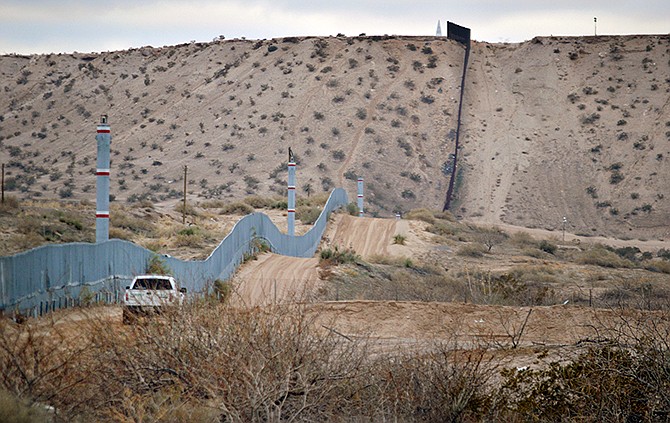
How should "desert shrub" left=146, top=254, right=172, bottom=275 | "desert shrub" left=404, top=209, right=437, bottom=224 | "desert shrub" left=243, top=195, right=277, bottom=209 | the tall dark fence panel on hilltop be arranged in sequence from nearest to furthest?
"desert shrub" left=146, top=254, right=172, bottom=275 → "desert shrub" left=243, top=195, right=277, bottom=209 → "desert shrub" left=404, top=209, right=437, bottom=224 → the tall dark fence panel on hilltop

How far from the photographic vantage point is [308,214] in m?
53.8

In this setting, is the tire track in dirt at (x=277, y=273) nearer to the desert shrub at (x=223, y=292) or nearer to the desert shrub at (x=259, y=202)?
the desert shrub at (x=223, y=292)

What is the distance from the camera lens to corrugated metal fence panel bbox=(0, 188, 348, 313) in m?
15.1

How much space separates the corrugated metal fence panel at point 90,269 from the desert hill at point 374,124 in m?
42.0

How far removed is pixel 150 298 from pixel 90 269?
8.24 m

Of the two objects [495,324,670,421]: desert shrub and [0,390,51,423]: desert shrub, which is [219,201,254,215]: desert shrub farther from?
[0,390,51,423]: desert shrub

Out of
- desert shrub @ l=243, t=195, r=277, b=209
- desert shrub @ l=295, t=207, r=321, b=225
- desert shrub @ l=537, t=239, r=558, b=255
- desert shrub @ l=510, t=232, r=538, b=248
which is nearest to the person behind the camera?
desert shrub @ l=295, t=207, r=321, b=225

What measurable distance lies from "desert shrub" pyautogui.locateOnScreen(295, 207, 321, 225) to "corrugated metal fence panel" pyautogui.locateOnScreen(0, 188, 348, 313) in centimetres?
1872

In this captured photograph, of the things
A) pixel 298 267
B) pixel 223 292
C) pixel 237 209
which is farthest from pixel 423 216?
pixel 223 292

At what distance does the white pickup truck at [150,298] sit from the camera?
12242 millimetres

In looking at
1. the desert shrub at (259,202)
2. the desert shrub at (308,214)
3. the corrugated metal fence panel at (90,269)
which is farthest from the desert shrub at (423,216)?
the corrugated metal fence panel at (90,269)

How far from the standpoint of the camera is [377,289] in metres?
30.9

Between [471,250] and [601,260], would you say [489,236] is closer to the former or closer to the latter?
[471,250]

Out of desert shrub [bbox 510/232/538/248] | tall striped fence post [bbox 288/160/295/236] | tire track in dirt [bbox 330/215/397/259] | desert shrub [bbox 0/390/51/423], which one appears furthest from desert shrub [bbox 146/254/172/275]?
desert shrub [bbox 510/232/538/248]
